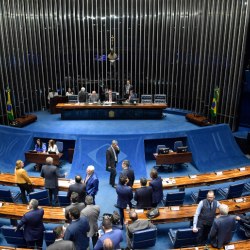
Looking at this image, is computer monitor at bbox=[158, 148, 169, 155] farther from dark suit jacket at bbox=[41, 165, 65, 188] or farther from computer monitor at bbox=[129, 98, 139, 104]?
computer monitor at bbox=[129, 98, 139, 104]

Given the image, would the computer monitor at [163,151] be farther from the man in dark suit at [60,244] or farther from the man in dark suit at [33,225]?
the man in dark suit at [60,244]

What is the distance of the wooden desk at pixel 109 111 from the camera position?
14.0m

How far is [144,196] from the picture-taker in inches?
270

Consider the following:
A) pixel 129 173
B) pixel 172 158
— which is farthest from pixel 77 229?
pixel 172 158

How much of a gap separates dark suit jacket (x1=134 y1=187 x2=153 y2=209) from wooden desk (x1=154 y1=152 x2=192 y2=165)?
3595mm

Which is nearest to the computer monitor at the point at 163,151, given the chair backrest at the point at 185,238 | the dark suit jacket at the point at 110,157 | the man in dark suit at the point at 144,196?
the dark suit jacket at the point at 110,157

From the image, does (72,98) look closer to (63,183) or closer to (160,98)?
(160,98)

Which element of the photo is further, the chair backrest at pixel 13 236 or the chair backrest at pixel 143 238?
the chair backrest at pixel 13 236

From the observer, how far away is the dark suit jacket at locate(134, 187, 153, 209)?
22.4 feet

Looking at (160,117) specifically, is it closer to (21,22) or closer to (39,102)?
(39,102)

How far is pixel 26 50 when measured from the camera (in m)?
15.1

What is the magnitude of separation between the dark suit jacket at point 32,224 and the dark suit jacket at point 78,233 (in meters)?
0.97

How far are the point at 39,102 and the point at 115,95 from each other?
422 centimetres

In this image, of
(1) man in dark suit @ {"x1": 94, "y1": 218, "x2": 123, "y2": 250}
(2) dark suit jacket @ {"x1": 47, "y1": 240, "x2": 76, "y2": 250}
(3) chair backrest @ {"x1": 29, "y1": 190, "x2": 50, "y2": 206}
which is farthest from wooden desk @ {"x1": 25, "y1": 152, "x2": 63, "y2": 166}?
(2) dark suit jacket @ {"x1": 47, "y1": 240, "x2": 76, "y2": 250}
